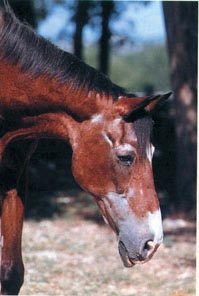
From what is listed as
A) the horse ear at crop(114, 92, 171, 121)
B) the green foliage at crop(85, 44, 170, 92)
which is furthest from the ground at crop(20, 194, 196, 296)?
the green foliage at crop(85, 44, 170, 92)

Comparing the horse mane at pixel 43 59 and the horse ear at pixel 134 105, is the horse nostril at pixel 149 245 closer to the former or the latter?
the horse ear at pixel 134 105

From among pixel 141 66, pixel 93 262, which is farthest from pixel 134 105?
pixel 141 66

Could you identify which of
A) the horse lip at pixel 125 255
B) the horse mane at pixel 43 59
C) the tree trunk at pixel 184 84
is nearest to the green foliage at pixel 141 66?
the tree trunk at pixel 184 84

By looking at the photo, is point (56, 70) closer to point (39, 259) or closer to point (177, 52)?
point (39, 259)

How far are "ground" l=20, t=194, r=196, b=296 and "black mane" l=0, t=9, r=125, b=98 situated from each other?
201cm

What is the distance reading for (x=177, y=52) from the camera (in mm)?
6953

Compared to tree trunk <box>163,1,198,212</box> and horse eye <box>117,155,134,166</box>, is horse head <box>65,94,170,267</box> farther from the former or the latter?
tree trunk <box>163,1,198,212</box>

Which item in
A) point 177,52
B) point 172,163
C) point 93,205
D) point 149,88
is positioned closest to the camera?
point 177,52

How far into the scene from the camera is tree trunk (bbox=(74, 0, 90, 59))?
9.75 meters

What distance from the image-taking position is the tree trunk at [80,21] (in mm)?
9750

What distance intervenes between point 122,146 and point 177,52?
4.32m

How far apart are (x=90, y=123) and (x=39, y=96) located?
34cm

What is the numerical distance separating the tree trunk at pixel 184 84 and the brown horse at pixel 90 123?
3905 millimetres

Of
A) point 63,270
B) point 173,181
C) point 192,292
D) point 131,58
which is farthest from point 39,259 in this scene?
point 131,58
